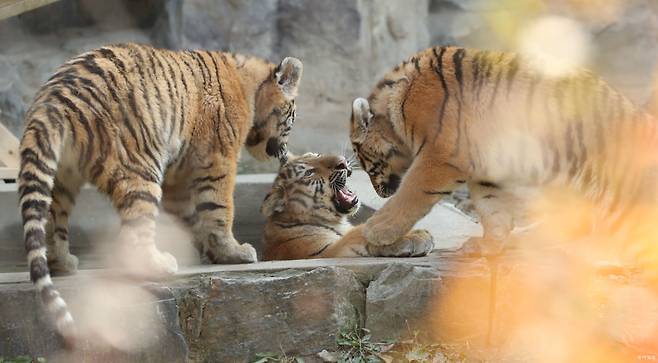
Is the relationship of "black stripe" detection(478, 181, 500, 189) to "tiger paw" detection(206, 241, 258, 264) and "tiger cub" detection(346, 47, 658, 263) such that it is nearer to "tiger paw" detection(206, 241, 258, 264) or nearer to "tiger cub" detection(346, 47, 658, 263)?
"tiger cub" detection(346, 47, 658, 263)

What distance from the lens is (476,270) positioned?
13.7ft

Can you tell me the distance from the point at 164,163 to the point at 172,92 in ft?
1.16

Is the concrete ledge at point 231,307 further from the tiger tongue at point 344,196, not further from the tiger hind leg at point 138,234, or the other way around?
the tiger tongue at point 344,196

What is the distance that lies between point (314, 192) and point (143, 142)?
1384 millimetres

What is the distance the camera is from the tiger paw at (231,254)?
443 cm

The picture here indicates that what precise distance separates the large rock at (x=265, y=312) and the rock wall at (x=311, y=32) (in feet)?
14.2

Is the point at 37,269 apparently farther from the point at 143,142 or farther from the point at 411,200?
the point at 411,200

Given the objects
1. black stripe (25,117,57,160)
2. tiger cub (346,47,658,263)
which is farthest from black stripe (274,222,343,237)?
black stripe (25,117,57,160)

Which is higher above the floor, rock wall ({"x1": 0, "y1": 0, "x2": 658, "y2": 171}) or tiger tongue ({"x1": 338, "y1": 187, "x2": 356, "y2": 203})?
rock wall ({"x1": 0, "y1": 0, "x2": 658, "y2": 171})

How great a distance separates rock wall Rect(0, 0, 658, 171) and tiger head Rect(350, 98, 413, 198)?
12.1 feet

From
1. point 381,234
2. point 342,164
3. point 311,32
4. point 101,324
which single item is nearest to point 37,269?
point 101,324

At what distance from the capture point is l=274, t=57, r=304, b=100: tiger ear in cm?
494

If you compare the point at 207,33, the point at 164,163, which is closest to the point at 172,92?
the point at 164,163

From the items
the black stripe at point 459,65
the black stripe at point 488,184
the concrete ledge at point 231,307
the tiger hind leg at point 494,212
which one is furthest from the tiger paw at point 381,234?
the black stripe at point 459,65
